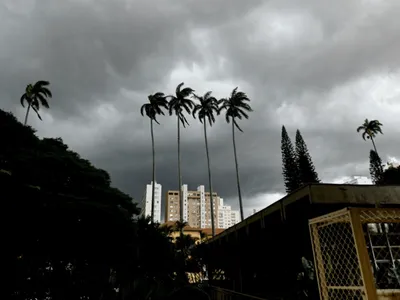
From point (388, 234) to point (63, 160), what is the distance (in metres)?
15.6

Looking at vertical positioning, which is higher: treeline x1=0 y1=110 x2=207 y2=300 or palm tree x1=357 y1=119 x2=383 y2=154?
palm tree x1=357 y1=119 x2=383 y2=154

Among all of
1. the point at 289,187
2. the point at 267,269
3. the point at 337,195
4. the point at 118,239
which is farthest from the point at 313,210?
the point at 289,187

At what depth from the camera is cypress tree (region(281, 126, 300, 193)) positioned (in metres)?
47.3

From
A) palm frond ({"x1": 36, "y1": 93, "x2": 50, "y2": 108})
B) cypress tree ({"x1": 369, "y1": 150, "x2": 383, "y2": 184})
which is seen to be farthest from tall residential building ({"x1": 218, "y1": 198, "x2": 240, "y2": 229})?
palm frond ({"x1": 36, "y1": 93, "x2": 50, "y2": 108})

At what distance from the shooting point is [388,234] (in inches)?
190

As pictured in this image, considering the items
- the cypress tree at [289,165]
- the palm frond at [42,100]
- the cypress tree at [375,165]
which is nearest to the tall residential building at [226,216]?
the cypress tree at [375,165]

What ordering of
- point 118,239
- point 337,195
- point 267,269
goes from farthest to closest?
point 118,239
point 267,269
point 337,195

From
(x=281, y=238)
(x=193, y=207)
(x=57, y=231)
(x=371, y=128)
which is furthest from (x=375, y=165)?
(x=193, y=207)

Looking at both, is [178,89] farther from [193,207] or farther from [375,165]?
[193,207]

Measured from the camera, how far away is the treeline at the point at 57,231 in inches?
471

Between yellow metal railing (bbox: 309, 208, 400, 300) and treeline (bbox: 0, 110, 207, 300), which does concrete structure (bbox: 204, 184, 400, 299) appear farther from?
treeline (bbox: 0, 110, 207, 300)

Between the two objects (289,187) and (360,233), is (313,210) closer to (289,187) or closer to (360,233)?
(360,233)

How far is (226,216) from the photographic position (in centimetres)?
16288

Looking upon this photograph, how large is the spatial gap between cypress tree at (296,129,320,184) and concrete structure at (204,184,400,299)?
32305 millimetres
